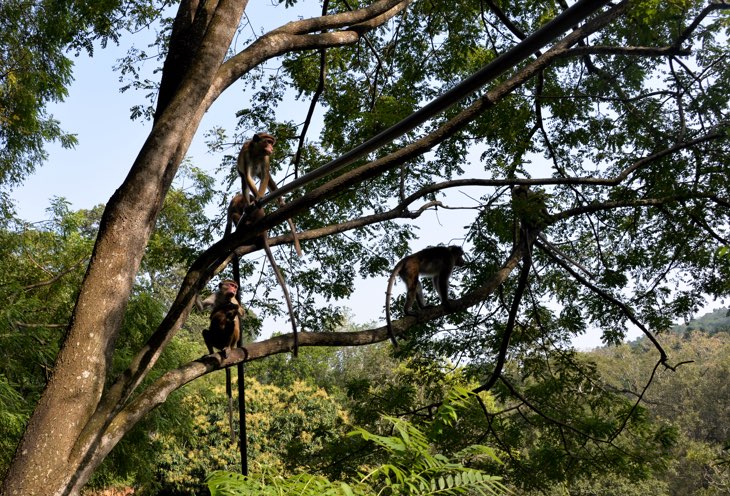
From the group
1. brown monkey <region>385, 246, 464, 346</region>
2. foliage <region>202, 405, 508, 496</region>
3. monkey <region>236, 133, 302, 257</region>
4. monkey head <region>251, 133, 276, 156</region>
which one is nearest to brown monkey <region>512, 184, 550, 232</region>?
brown monkey <region>385, 246, 464, 346</region>

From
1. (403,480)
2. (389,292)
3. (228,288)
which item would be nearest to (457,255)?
(389,292)

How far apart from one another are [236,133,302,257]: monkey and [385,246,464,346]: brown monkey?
5.67ft

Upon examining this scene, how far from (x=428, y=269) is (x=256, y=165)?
2.36 m

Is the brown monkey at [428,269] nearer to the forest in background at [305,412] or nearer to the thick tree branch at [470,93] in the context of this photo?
the forest in background at [305,412]

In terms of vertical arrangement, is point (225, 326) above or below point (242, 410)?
above

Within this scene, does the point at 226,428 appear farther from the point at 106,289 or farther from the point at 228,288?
the point at 106,289

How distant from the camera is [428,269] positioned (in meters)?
6.70

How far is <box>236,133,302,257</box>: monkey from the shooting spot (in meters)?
4.94

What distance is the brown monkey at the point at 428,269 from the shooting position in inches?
255

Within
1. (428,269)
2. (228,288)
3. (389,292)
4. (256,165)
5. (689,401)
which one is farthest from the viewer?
(689,401)

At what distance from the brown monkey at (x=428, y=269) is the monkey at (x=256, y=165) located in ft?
5.67

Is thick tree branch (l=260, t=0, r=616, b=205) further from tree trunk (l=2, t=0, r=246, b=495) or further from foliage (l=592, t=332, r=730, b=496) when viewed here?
foliage (l=592, t=332, r=730, b=496)

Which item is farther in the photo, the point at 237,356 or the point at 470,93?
the point at 237,356

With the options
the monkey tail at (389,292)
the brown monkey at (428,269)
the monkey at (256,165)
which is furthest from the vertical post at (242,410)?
the brown monkey at (428,269)
